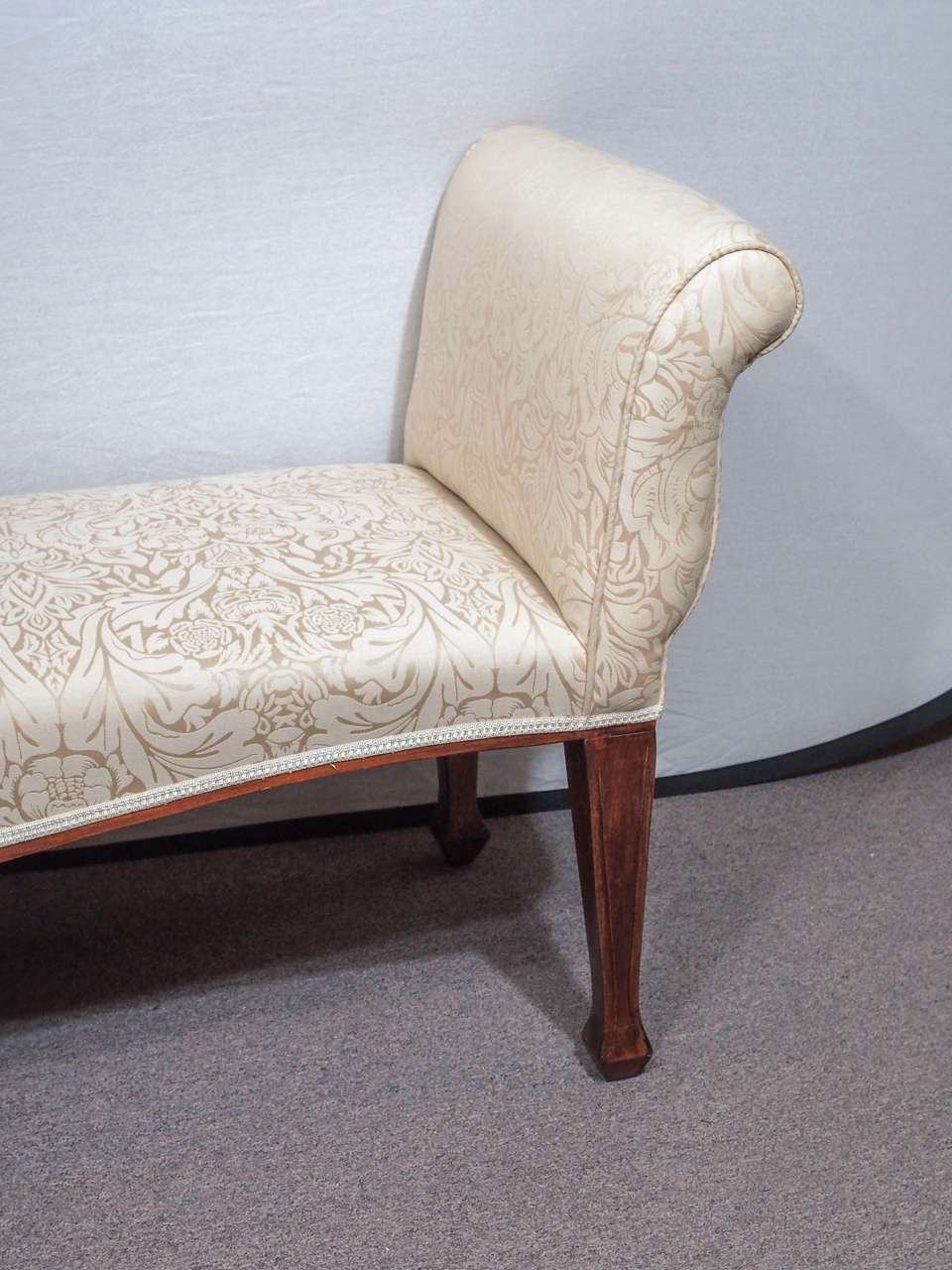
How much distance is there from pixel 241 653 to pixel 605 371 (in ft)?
1.14

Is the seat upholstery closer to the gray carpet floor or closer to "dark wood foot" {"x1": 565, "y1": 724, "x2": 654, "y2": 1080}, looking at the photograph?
"dark wood foot" {"x1": 565, "y1": 724, "x2": 654, "y2": 1080}

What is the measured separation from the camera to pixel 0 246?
1.20 metres

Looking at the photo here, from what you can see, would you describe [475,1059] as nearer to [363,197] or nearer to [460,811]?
[460,811]

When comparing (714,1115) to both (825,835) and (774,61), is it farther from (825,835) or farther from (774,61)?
(774,61)

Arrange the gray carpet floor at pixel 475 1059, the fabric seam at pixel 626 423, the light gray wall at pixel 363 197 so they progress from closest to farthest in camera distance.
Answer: the fabric seam at pixel 626 423, the gray carpet floor at pixel 475 1059, the light gray wall at pixel 363 197

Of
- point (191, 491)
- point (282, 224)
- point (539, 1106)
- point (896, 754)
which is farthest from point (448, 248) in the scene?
point (896, 754)

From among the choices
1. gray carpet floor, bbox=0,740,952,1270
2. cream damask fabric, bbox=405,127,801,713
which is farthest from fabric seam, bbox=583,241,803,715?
gray carpet floor, bbox=0,740,952,1270

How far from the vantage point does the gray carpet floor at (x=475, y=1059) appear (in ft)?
3.30

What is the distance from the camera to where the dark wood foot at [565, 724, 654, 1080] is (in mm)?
1053

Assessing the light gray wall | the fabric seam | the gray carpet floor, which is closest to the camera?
the fabric seam

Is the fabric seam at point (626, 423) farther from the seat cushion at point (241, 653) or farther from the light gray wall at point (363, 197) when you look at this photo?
the light gray wall at point (363, 197)

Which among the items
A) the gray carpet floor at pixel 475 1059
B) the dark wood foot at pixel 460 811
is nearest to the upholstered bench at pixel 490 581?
the gray carpet floor at pixel 475 1059

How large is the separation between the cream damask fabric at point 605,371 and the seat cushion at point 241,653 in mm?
55

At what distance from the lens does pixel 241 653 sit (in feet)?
3.02
